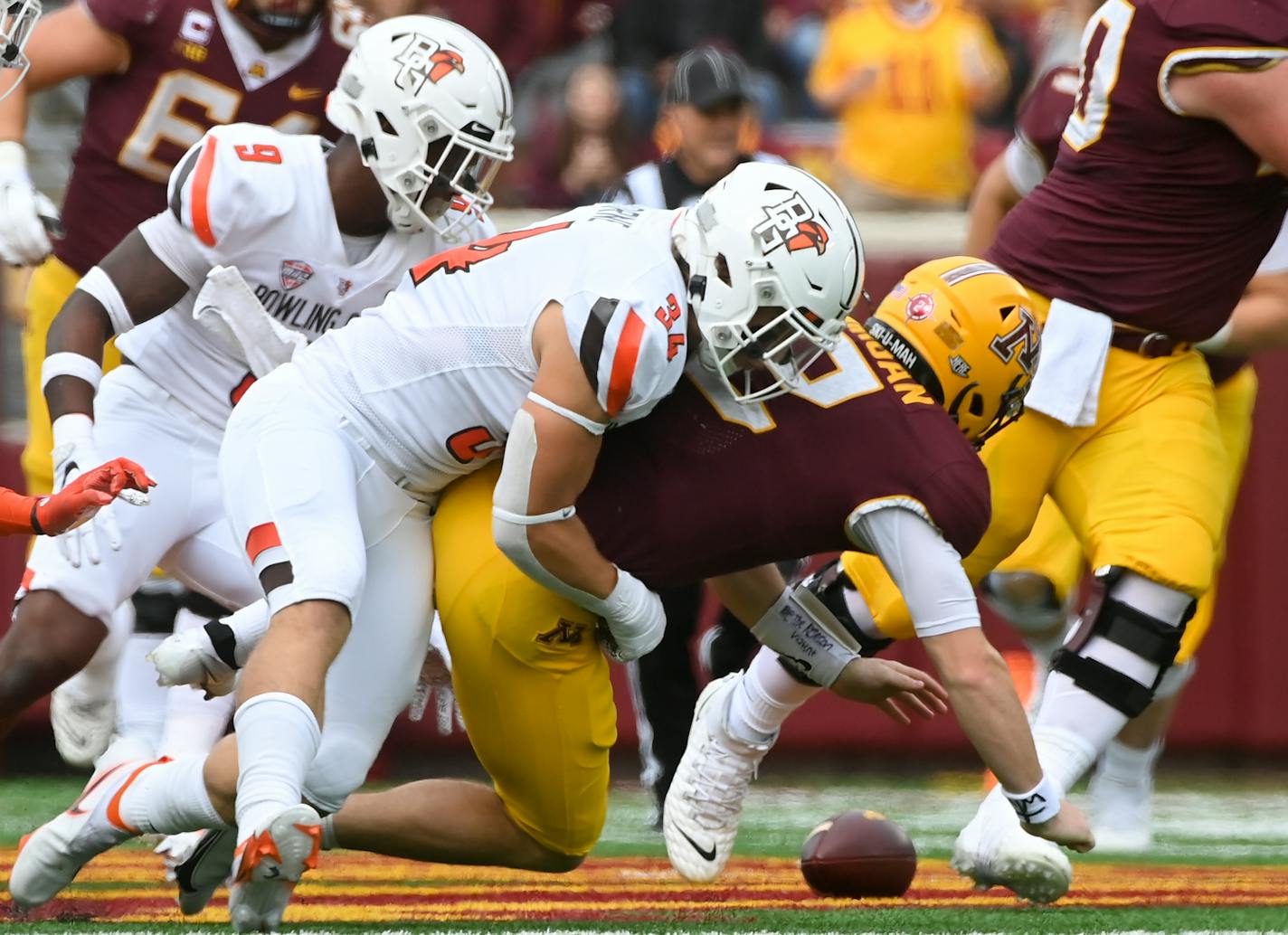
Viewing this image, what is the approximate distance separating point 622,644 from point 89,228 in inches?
86.4

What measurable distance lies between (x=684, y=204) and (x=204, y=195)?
70.3 inches

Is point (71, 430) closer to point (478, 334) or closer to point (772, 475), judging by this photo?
point (478, 334)

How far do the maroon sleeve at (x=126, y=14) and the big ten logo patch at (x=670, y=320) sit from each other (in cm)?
211

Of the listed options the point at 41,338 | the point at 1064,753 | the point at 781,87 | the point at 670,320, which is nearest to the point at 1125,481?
the point at 1064,753

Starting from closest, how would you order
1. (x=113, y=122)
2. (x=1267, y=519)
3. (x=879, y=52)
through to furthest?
(x=113, y=122)
(x=1267, y=519)
(x=879, y=52)

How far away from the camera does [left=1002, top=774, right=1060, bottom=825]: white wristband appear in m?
3.69

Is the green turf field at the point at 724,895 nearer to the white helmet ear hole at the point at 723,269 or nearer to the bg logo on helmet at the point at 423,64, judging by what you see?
the white helmet ear hole at the point at 723,269

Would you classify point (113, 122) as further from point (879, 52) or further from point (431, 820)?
point (879, 52)

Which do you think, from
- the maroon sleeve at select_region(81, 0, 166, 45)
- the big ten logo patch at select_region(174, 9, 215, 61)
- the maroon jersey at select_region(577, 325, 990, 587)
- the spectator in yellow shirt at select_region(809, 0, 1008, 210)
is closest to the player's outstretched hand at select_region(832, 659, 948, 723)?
the maroon jersey at select_region(577, 325, 990, 587)

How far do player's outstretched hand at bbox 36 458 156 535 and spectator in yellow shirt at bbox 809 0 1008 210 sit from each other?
5.30m

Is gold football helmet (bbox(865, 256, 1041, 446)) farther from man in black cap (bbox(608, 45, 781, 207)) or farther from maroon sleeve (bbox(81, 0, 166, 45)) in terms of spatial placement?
maroon sleeve (bbox(81, 0, 166, 45))

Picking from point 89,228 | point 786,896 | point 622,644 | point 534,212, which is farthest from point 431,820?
point 534,212

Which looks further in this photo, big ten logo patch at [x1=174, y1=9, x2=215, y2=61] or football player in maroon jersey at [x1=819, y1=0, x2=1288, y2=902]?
big ten logo patch at [x1=174, y1=9, x2=215, y2=61]

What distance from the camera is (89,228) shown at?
5.32 m
